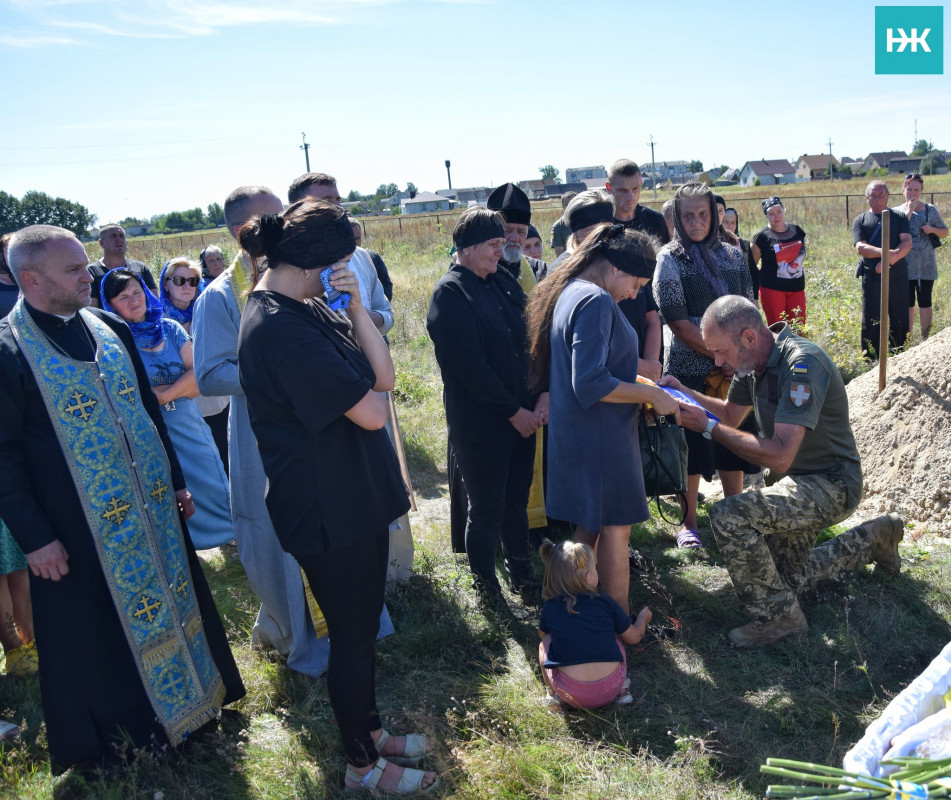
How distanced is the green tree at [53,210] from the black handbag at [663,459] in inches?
2293

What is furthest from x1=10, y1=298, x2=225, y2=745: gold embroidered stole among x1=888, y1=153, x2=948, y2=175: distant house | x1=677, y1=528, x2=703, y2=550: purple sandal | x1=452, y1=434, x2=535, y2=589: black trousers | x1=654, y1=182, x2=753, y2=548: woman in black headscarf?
x1=888, y1=153, x2=948, y2=175: distant house

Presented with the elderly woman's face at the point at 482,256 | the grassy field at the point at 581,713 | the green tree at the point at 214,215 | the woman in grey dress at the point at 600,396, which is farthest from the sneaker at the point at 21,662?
the green tree at the point at 214,215

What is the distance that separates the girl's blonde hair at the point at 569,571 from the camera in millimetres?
3158

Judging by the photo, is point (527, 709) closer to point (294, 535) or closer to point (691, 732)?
point (691, 732)

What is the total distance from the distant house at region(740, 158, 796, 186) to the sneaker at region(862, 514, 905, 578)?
9178cm

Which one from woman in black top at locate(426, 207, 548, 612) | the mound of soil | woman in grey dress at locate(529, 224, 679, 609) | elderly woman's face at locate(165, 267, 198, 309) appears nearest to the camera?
woman in grey dress at locate(529, 224, 679, 609)

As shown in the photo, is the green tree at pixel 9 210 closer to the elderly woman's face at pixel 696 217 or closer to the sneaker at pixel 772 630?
the elderly woman's face at pixel 696 217

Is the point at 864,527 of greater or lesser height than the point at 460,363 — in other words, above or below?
below

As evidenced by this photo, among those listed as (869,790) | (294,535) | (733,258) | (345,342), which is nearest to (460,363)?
(345,342)

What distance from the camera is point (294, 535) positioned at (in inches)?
95.7

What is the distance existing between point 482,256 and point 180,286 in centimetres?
281

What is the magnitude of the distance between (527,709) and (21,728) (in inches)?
81.1

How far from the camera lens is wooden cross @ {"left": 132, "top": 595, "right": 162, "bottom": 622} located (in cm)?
292

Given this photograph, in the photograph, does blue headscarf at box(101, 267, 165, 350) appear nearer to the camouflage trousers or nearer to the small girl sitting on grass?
the small girl sitting on grass
